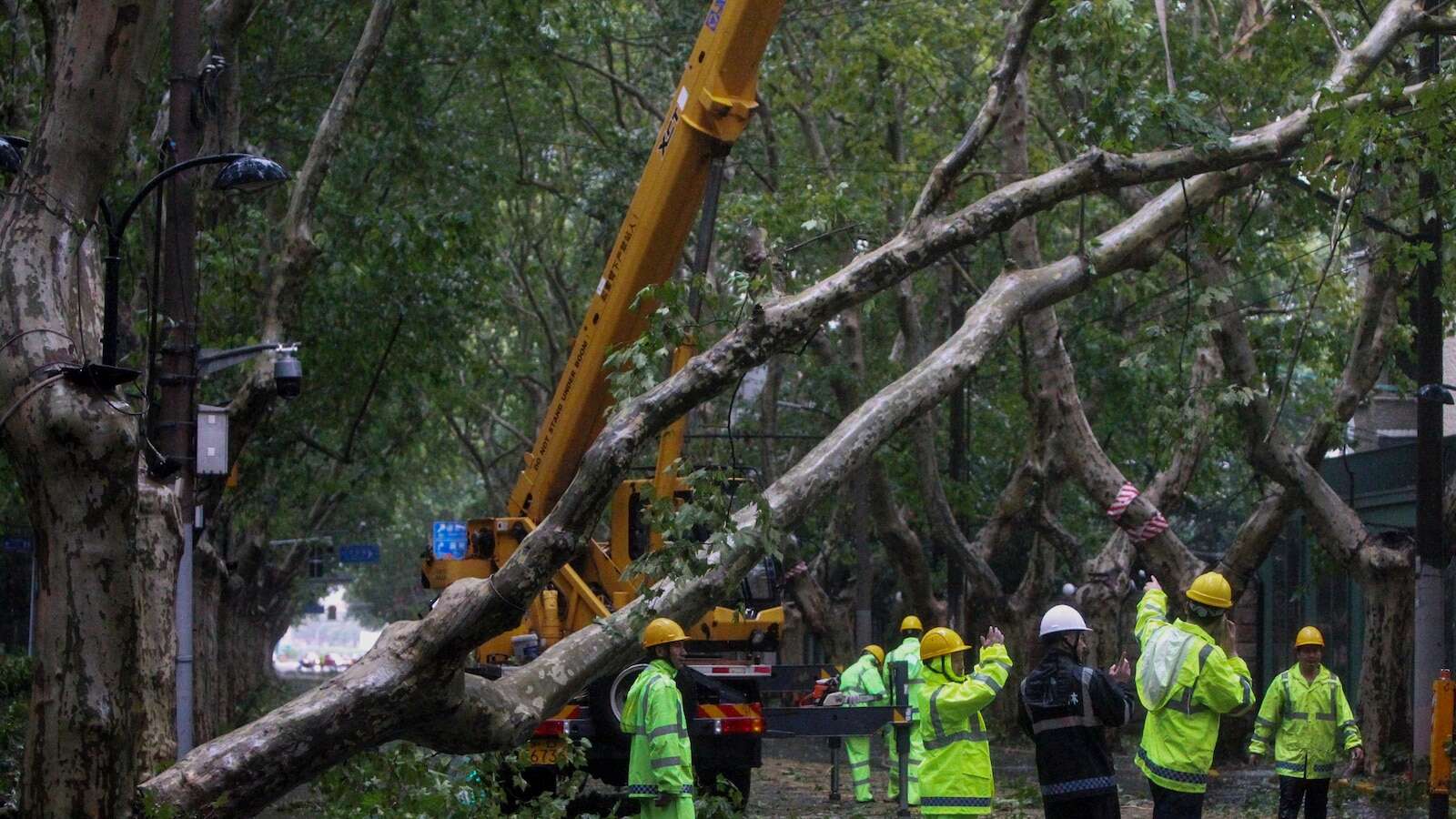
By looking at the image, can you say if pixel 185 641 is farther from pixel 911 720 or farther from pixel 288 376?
pixel 911 720

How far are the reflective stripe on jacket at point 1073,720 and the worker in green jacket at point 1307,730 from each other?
353cm

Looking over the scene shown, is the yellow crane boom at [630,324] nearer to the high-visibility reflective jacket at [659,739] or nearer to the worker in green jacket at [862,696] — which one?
the worker in green jacket at [862,696]

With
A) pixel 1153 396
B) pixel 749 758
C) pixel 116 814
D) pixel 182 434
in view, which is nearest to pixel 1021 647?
pixel 1153 396

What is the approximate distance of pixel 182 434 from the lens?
38.5 feet

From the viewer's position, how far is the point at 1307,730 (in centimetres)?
1140

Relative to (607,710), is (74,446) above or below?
above

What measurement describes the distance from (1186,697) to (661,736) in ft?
8.84

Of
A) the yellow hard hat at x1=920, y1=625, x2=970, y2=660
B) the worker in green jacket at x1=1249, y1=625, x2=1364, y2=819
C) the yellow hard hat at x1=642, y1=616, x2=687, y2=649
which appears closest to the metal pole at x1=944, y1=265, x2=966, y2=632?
the worker in green jacket at x1=1249, y1=625, x2=1364, y2=819

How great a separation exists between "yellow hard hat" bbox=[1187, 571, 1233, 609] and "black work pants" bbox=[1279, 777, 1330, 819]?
3344 mm

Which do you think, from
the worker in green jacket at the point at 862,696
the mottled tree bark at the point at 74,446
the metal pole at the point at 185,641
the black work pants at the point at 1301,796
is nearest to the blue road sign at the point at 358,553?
the worker in green jacket at the point at 862,696

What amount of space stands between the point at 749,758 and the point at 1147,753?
19.9ft

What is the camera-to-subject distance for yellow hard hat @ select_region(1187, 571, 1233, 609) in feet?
28.7

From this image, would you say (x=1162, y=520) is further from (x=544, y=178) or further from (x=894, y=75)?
(x=544, y=178)

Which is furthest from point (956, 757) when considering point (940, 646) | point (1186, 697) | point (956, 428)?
point (956, 428)
